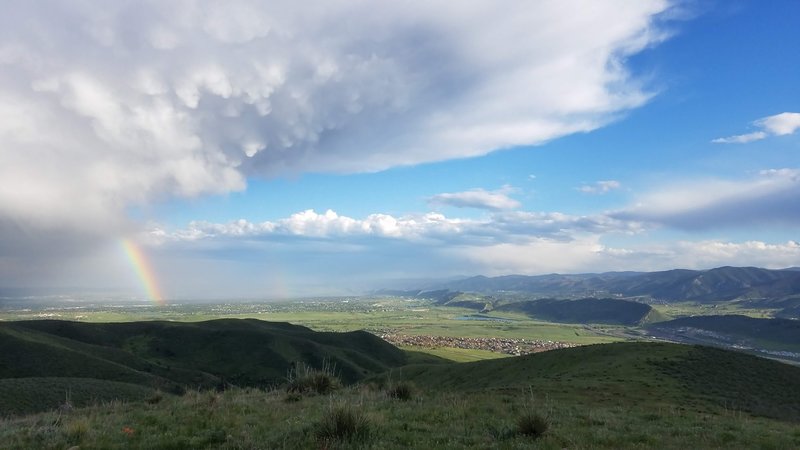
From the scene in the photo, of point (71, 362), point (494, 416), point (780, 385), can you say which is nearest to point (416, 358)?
point (71, 362)

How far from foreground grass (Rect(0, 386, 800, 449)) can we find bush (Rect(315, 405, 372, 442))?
0.02 m

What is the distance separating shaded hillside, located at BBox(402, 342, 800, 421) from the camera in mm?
29938

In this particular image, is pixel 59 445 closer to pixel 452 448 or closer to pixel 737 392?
pixel 452 448

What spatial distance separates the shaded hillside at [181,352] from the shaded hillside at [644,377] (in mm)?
54911

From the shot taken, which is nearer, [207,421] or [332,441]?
[332,441]

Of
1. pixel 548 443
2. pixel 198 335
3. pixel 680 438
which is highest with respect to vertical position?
pixel 548 443

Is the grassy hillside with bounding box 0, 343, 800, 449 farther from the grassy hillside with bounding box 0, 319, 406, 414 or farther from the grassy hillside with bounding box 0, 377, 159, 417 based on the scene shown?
the grassy hillside with bounding box 0, 319, 406, 414

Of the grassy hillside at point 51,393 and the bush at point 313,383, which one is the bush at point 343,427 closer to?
the bush at point 313,383

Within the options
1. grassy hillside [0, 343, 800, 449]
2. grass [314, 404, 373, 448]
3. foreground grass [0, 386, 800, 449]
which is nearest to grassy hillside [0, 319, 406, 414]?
grassy hillside [0, 343, 800, 449]

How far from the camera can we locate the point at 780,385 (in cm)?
4156

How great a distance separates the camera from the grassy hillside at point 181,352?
79.3 m

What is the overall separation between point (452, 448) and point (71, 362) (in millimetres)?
93269

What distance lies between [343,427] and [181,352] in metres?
124

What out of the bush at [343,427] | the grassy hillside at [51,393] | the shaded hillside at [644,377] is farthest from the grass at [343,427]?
the grassy hillside at [51,393]
